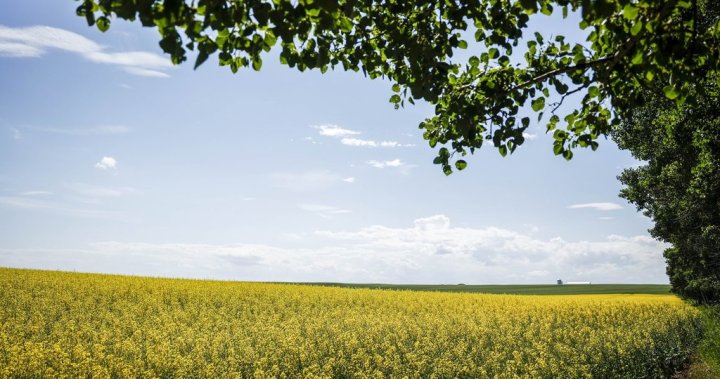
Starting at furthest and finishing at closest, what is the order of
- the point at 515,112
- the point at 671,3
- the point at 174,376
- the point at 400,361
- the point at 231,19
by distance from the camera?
the point at 400,361
the point at 174,376
the point at 515,112
the point at 671,3
the point at 231,19

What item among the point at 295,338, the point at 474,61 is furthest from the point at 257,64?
the point at 295,338

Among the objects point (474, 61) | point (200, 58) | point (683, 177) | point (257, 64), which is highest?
point (683, 177)

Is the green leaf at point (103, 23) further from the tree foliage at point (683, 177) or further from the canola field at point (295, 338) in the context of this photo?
the tree foliage at point (683, 177)

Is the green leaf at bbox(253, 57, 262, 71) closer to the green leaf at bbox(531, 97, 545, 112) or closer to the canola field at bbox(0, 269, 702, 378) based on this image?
the green leaf at bbox(531, 97, 545, 112)

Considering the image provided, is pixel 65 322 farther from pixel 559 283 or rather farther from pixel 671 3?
pixel 559 283

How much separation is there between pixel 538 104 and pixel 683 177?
57.5 feet

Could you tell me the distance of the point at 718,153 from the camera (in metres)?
17.9

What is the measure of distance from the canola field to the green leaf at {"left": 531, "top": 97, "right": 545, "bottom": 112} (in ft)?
19.5

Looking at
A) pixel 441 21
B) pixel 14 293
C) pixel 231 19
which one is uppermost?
pixel 441 21

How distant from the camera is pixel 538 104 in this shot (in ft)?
26.3

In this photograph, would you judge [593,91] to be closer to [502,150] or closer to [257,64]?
[502,150]

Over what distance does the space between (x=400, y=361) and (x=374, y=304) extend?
14812mm

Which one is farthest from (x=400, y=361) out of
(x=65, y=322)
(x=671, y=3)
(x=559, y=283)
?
(x=559, y=283)

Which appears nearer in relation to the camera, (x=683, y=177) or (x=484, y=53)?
(x=484, y=53)
